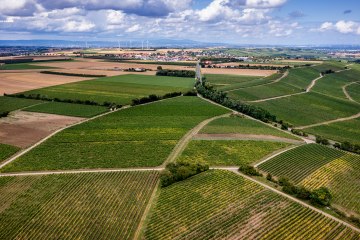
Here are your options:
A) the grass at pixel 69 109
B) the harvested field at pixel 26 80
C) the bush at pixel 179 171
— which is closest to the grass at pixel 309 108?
the bush at pixel 179 171

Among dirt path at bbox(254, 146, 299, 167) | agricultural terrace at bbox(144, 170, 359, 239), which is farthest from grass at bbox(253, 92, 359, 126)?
agricultural terrace at bbox(144, 170, 359, 239)

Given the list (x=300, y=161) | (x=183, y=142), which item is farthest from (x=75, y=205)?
(x=300, y=161)

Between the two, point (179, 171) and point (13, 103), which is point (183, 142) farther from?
point (13, 103)

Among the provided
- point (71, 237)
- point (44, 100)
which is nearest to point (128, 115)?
point (44, 100)

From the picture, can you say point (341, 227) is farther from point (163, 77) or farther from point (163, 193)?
point (163, 77)

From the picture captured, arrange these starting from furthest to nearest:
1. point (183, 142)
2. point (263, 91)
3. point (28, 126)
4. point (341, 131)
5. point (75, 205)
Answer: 1. point (263, 91)
2. point (341, 131)
3. point (28, 126)
4. point (183, 142)
5. point (75, 205)

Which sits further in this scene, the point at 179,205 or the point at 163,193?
the point at 163,193
